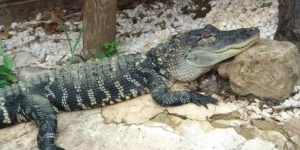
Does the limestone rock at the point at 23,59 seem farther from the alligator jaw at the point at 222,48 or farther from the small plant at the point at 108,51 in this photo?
the alligator jaw at the point at 222,48

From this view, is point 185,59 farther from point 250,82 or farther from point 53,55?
point 53,55

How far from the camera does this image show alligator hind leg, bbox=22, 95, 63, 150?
→ 3875 millimetres

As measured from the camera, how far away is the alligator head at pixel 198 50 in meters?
4.01

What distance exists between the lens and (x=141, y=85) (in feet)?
13.9

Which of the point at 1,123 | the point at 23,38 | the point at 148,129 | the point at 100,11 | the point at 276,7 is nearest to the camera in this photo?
the point at 148,129

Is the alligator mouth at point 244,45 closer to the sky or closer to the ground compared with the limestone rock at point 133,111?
closer to the sky

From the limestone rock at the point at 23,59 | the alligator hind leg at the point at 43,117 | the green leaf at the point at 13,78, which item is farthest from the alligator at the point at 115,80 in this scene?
the limestone rock at the point at 23,59

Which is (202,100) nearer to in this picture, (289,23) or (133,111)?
(133,111)

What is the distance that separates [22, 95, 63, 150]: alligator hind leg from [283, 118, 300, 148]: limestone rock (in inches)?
65.8

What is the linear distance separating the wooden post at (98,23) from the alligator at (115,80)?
52cm

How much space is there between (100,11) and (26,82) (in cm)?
92

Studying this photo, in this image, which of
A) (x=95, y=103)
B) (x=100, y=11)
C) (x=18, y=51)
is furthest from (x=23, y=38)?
(x=95, y=103)

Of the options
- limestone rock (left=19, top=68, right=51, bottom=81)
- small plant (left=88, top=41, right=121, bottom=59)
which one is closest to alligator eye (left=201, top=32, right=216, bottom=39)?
small plant (left=88, top=41, right=121, bottom=59)

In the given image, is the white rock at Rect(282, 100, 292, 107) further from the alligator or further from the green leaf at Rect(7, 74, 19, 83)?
the green leaf at Rect(7, 74, 19, 83)
